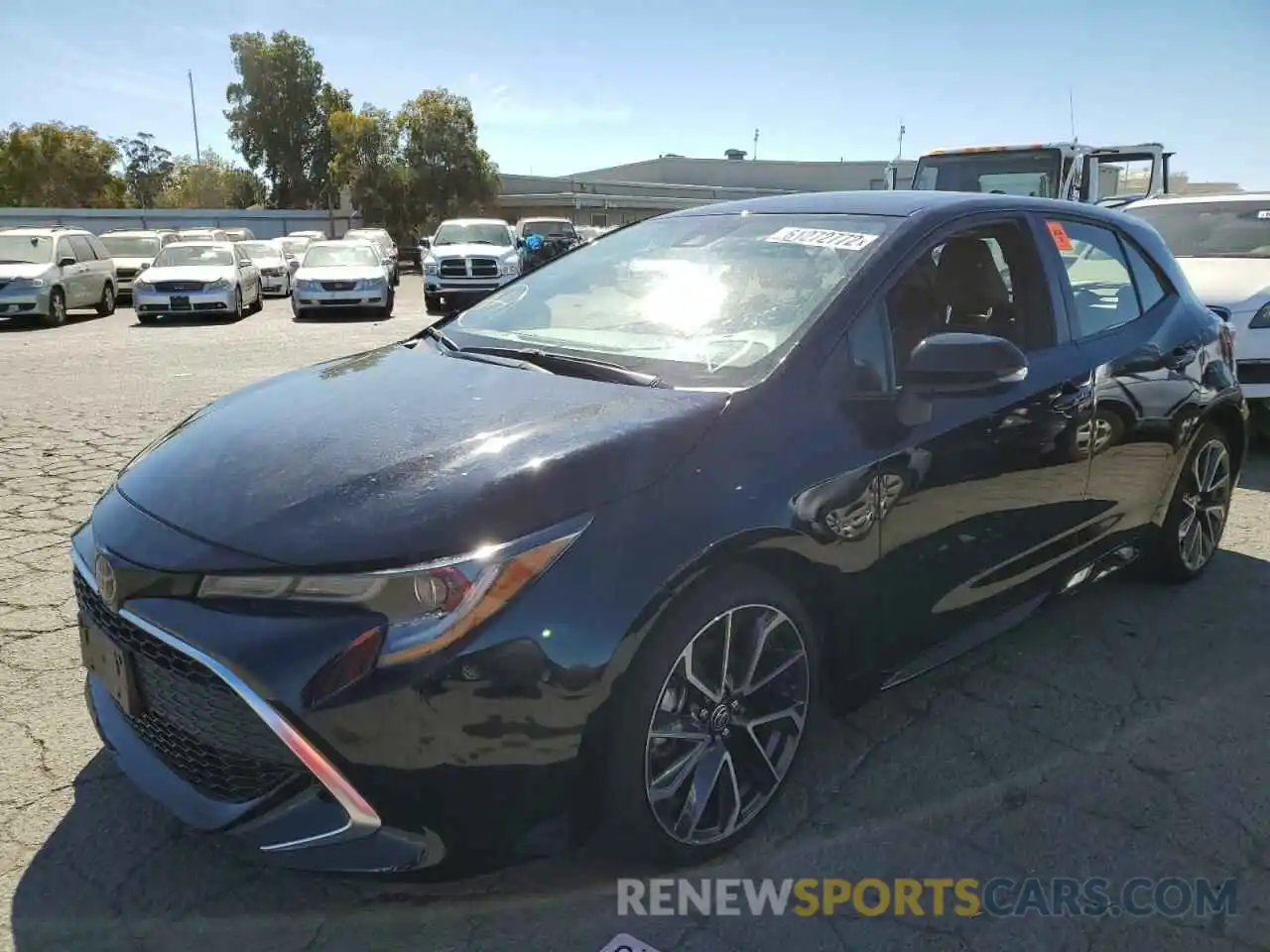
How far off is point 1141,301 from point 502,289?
2583 millimetres

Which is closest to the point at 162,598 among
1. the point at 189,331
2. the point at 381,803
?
the point at 381,803

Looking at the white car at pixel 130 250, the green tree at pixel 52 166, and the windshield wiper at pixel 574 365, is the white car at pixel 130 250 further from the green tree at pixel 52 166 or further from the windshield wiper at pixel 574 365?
the green tree at pixel 52 166

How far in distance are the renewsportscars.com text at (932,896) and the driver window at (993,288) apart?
1.68 meters

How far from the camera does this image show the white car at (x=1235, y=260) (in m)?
6.63

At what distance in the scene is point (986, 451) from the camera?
295 cm

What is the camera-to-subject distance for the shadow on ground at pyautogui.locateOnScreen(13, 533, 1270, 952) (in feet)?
7.37

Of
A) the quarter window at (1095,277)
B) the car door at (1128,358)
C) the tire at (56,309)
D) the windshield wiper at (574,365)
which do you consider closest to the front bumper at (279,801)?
the windshield wiper at (574,365)

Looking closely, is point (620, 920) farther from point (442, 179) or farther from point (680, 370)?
point (442, 179)

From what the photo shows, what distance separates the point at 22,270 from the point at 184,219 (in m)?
31.1

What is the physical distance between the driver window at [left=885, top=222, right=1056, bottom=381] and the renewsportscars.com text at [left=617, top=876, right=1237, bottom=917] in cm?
168

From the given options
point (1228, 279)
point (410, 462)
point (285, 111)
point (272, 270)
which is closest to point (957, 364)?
point (410, 462)

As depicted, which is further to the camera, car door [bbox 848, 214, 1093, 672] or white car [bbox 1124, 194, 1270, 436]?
white car [bbox 1124, 194, 1270, 436]

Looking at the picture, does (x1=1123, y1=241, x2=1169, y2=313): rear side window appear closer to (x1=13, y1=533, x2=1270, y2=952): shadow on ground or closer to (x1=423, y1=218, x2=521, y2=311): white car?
(x1=13, y1=533, x2=1270, y2=952): shadow on ground

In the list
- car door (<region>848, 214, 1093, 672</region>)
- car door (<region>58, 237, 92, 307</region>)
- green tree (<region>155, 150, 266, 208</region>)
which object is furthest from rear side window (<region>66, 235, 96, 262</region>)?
green tree (<region>155, 150, 266, 208</region>)
